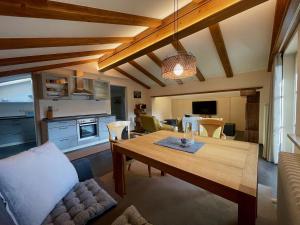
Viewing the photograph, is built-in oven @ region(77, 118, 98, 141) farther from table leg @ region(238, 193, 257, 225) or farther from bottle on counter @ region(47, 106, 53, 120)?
table leg @ region(238, 193, 257, 225)

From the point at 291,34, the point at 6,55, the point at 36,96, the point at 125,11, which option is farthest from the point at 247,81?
the point at 36,96

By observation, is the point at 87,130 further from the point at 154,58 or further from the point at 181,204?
the point at 181,204

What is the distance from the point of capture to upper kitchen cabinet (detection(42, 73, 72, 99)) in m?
3.47

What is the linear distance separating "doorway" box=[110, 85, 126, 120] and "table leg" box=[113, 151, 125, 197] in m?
4.41

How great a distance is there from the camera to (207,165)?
1.20 m

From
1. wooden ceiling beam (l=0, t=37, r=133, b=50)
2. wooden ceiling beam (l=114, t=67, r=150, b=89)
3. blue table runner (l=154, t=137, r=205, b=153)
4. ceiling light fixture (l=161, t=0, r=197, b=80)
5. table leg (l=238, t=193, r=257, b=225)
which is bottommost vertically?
table leg (l=238, t=193, r=257, b=225)

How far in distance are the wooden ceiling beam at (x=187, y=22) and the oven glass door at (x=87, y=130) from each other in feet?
6.82

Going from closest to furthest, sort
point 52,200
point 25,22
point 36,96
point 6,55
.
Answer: point 52,200 < point 25,22 < point 6,55 < point 36,96

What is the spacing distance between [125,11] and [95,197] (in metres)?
2.18

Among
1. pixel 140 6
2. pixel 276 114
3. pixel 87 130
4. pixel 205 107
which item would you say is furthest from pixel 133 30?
Result: pixel 205 107

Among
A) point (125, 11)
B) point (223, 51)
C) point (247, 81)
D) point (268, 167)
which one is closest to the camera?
point (125, 11)

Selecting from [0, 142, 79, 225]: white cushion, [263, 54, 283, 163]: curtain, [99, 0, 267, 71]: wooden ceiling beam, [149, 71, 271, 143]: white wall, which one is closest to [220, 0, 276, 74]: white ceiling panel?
[149, 71, 271, 143]: white wall

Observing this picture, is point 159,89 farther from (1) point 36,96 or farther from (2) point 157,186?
(2) point 157,186

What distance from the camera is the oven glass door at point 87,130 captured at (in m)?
3.92
